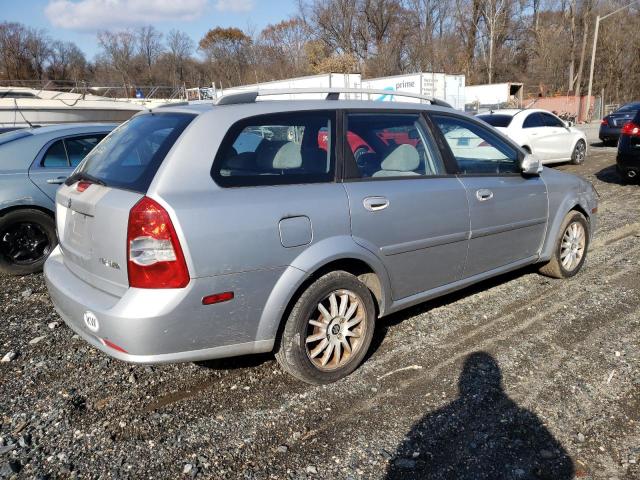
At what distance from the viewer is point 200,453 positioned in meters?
2.54

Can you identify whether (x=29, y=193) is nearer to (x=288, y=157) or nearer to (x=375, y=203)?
(x=288, y=157)

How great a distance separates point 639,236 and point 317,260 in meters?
5.20

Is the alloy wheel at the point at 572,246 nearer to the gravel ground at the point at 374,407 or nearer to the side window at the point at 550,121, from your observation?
the gravel ground at the point at 374,407

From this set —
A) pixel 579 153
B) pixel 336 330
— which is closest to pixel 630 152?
pixel 579 153

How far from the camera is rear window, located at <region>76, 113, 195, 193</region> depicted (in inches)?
104

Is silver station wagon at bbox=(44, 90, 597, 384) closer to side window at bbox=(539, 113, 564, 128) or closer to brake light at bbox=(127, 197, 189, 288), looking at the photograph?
brake light at bbox=(127, 197, 189, 288)

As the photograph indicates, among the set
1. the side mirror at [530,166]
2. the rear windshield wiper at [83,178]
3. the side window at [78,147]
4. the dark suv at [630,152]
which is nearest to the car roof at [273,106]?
the rear windshield wiper at [83,178]

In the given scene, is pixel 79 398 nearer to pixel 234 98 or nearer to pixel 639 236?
pixel 234 98

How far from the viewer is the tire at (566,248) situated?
4.66 metres

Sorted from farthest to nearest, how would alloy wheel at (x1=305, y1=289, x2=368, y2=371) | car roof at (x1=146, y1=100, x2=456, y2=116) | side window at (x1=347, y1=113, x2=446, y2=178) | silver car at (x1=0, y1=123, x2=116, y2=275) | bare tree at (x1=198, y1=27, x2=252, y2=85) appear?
bare tree at (x1=198, y1=27, x2=252, y2=85)
silver car at (x1=0, y1=123, x2=116, y2=275)
side window at (x1=347, y1=113, x2=446, y2=178)
alloy wheel at (x1=305, y1=289, x2=368, y2=371)
car roof at (x1=146, y1=100, x2=456, y2=116)

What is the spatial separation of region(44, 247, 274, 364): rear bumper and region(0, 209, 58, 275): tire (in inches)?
121

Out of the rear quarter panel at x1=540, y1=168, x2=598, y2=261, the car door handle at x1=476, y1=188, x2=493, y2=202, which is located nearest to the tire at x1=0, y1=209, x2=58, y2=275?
the car door handle at x1=476, y1=188, x2=493, y2=202

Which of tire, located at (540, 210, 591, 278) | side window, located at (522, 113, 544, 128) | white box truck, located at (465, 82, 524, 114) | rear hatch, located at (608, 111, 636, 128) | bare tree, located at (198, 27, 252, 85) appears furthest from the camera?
bare tree, located at (198, 27, 252, 85)

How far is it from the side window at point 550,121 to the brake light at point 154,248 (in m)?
11.5
